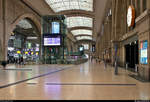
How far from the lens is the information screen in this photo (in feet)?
94.5

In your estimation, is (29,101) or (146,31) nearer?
(29,101)

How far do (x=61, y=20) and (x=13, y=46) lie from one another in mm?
24768

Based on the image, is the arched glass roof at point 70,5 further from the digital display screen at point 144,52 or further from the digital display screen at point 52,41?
the digital display screen at point 144,52

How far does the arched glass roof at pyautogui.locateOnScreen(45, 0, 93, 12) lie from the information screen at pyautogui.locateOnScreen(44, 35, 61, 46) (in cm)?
1405

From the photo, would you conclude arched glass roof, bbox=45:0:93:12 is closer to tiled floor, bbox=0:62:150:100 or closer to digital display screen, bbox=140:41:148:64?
digital display screen, bbox=140:41:148:64

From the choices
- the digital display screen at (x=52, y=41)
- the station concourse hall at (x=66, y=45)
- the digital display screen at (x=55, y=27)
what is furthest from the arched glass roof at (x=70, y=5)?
the digital display screen at (x=52, y=41)

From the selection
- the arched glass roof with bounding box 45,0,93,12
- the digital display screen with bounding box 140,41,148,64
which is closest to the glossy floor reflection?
the digital display screen with bounding box 140,41,148,64

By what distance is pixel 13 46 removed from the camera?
4956cm

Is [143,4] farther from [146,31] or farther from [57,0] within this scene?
[57,0]

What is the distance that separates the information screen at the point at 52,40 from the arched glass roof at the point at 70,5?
14.1m

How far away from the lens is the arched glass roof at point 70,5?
4080cm

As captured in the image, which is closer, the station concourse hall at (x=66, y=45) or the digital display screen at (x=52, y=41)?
the station concourse hall at (x=66, y=45)

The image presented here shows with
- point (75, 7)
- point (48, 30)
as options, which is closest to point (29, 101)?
point (48, 30)

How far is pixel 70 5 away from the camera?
44.5 m
